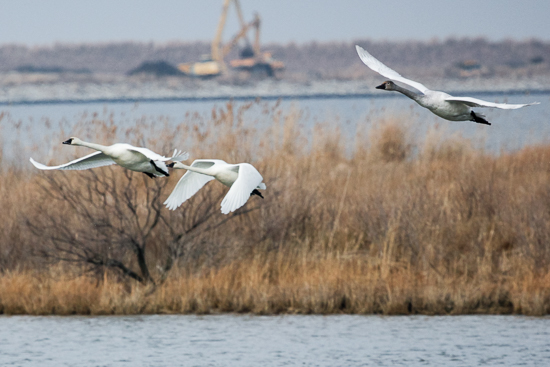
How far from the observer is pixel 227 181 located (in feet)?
17.4

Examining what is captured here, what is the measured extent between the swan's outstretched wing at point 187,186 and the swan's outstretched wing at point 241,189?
1.80 feet

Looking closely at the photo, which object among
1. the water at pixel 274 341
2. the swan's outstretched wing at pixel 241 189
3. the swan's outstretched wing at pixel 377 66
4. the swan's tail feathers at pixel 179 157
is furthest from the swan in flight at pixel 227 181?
the water at pixel 274 341

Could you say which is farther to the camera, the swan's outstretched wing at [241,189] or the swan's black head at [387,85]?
the swan's black head at [387,85]

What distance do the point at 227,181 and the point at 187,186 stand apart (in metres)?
0.64

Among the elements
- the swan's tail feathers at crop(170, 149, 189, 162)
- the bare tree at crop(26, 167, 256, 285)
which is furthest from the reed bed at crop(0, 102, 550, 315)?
the swan's tail feathers at crop(170, 149, 189, 162)

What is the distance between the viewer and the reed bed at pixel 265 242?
43.1ft

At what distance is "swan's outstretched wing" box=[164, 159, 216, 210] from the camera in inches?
221

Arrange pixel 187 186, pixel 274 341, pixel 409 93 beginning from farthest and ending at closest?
1. pixel 274 341
2. pixel 187 186
3. pixel 409 93

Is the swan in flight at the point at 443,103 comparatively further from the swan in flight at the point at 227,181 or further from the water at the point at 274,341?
the water at the point at 274,341

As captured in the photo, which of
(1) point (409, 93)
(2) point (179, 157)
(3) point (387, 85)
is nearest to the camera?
(2) point (179, 157)

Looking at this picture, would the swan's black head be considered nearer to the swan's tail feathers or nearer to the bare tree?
the swan's tail feathers

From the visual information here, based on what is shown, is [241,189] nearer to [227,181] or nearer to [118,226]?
[227,181]

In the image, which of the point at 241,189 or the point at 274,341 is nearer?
the point at 241,189

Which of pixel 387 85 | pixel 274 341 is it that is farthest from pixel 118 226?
pixel 387 85
